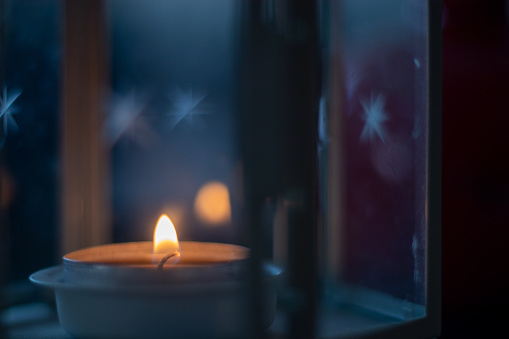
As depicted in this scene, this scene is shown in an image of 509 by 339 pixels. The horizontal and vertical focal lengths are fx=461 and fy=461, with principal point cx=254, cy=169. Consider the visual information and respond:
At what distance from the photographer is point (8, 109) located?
37 centimetres

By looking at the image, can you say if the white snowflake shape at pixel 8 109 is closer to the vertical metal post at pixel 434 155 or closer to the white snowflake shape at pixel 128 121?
the white snowflake shape at pixel 128 121

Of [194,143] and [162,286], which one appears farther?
[194,143]

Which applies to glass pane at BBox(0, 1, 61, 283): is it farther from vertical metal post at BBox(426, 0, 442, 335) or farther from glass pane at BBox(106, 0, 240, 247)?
vertical metal post at BBox(426, 0, 442, 335)

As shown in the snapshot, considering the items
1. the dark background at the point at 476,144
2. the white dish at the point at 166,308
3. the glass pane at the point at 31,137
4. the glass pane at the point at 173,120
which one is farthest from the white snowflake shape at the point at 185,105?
the dark background at the point at 476,144

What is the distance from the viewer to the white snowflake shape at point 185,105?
0.43 meters

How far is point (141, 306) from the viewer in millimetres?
254

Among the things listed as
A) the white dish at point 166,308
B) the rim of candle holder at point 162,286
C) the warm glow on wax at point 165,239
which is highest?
the warm glow on wax at point 165,239

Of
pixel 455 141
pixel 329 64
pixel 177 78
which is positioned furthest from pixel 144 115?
pixel 455 141

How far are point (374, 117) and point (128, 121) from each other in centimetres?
23

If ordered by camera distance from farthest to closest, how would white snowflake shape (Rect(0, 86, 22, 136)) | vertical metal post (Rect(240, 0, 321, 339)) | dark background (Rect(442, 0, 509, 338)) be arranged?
dark background (Rect(442, 0, 509, 338))
white snowflake shape (Rect(0, 86, 22, 136))
vertical metal post (Rect(240, 0, 321, 339))

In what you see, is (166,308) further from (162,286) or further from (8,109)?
(8,109)

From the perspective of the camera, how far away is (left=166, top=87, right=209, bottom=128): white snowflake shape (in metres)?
0.43

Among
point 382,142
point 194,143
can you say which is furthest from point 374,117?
point 194,143

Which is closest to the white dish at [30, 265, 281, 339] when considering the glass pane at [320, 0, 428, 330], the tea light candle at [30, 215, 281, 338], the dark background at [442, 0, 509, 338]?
the tea light candle at [30, 215, 281, 338]
